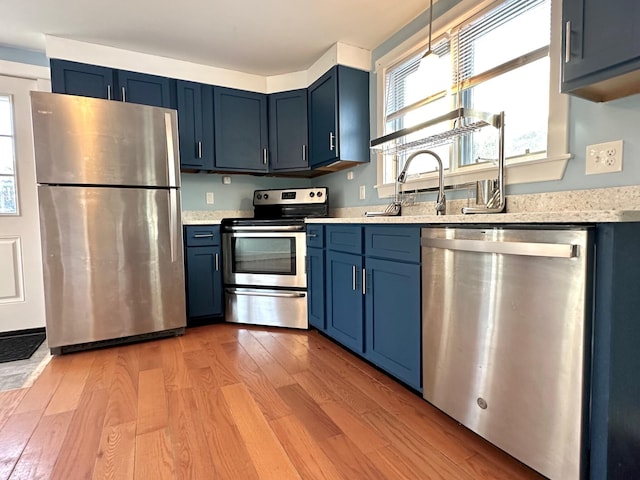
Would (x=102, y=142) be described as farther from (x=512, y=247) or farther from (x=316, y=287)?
(x=512, y=247)

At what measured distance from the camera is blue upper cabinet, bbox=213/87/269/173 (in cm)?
310

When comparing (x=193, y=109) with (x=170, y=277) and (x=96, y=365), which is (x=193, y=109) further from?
(x=96, y=365)

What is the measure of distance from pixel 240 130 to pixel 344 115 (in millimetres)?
1037

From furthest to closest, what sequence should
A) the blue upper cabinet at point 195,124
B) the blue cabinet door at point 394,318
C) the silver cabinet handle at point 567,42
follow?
1. the blue upper cabinet at point 195,124
2. the blue cabinet door at point 394,318
3. the silver cabinet handle at point 567,42

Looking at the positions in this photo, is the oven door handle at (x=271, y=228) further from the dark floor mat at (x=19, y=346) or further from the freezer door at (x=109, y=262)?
the dark floor mat at (x=19, y=346)

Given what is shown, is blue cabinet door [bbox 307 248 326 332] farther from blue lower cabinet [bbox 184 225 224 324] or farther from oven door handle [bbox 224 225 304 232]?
blue lower cabinet [bbox 184 225 224 324]

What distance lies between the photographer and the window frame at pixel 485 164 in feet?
4.92

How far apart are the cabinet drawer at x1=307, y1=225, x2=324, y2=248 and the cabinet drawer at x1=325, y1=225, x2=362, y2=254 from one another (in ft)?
0.28

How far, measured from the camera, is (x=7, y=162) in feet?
9.12

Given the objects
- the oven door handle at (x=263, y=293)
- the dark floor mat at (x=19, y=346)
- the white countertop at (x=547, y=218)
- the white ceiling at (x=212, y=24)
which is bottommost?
the dark floor mat at (x=19, y=346)

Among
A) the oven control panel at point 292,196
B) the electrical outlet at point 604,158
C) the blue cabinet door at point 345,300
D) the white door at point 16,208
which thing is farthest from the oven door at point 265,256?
the electrical outlet at point 604,158

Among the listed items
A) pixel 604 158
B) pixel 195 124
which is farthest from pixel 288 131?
pixel 604 158

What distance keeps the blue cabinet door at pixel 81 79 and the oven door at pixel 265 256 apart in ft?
4.70

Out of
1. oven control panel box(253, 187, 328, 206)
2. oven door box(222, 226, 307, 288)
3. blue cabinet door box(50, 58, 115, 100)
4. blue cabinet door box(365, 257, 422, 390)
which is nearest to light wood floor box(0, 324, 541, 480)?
blue cabinet door box(365, 257, 422, 390)
